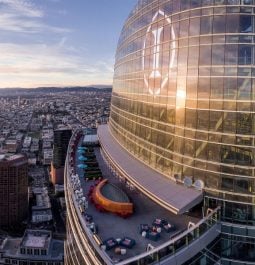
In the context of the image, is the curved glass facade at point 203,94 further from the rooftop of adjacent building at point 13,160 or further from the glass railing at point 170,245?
the rooftop of adjacent building at point 13,160

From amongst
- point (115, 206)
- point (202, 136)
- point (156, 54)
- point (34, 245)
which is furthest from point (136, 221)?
point (34, 245)

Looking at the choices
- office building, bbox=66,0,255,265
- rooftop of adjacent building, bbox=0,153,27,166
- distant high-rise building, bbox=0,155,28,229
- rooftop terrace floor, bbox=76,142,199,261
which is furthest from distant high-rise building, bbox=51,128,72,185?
office building, bbox=66,0,255,265

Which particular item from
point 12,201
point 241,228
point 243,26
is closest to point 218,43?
point 243,26

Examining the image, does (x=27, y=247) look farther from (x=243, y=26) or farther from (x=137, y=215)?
(x=243, y=26)

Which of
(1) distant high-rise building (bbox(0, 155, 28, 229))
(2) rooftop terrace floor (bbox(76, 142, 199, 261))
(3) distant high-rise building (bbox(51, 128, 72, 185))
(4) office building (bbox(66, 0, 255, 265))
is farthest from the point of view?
(3) distant high-rise building (bbox(51, 128, 72, 185))

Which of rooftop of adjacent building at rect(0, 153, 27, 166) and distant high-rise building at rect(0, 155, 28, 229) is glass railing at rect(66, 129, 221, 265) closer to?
distant high-rise building at rect(0, 155, 28, 229)

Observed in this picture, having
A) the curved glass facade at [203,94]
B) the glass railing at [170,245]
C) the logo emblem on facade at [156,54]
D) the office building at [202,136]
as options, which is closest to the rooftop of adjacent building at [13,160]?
the office building at [202,136]

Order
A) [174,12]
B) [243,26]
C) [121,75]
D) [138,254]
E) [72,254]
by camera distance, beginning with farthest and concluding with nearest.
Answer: [121,75] → [72,254] → [174,12] → [243,26] → [138,254]
